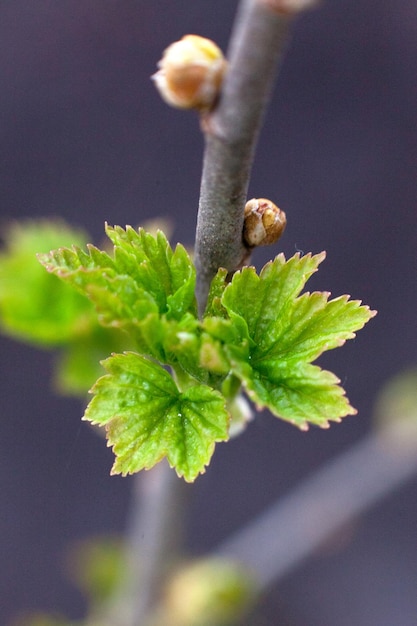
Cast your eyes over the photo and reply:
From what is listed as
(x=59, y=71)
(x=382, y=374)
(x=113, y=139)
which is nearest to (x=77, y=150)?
Result: (x=113, y=139)

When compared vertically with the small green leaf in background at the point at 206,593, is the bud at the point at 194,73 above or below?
above

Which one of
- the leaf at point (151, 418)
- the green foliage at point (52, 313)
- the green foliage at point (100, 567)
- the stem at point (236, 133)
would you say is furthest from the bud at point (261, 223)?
the green foliage at point (100, 567)

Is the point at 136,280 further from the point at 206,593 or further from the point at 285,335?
the point at 206,593

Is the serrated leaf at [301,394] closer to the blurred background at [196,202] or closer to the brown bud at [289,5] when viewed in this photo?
the brown bud at [289,5]

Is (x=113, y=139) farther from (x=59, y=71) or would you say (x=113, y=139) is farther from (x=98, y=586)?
(x=98, y=586)

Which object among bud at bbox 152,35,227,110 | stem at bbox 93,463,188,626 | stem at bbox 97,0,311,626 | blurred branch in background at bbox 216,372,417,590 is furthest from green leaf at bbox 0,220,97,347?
blurred branch in background at bbox 216,372,417,590

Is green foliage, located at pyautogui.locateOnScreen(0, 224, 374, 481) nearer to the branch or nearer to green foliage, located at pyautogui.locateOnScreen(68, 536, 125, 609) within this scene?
the branch
